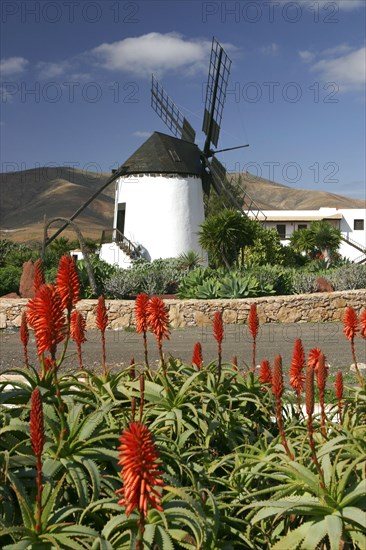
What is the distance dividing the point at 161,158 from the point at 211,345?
15.9 meters

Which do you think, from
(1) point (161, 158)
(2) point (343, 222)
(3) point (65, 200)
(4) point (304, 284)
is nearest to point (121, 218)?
(1) point (161, 158)

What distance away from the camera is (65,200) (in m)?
140

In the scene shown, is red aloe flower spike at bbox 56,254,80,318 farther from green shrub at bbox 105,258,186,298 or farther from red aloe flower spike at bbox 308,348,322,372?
green shrub at bbox 105,258,186,298

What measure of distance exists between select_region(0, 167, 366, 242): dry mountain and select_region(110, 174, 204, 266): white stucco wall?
236 feet

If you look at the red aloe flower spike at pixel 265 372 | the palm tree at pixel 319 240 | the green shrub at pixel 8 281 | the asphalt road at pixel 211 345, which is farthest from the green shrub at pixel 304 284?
the palm tree at pixel 319 240

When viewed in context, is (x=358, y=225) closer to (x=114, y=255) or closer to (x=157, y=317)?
(x=114, y=255)

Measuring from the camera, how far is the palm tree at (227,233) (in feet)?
65.4

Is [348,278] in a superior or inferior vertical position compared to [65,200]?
inferior

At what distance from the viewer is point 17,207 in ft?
484

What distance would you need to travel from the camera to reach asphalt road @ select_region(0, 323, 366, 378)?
10.3 m

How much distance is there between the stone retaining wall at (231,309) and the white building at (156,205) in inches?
424

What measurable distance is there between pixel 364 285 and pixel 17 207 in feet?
453

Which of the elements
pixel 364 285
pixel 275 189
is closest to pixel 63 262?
pixel 364 285

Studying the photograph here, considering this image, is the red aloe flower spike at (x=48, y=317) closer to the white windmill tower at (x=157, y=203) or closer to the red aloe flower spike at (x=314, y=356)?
the red aloe flower spike at (x=314, y=356)
